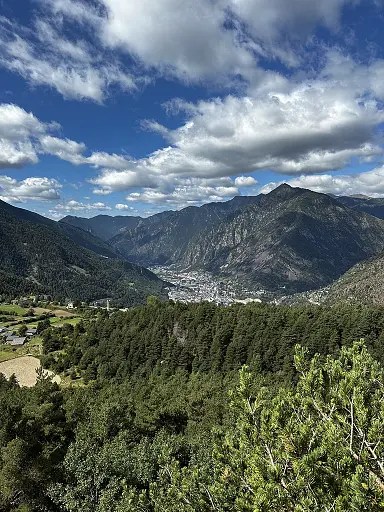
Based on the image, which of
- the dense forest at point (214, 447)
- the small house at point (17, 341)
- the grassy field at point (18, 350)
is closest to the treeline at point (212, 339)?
the grassy field at point (18, 350)

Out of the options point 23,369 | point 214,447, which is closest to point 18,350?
point 23,369

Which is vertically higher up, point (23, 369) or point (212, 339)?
point (212, 339)

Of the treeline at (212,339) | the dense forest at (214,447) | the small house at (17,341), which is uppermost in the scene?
the dense forest at (214,447)

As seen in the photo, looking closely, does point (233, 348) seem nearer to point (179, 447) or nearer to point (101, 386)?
point (101, 386)

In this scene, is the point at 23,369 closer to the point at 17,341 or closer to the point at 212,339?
the point at 17,341

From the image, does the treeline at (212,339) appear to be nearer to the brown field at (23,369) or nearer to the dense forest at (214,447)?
the brown field at (23,369)

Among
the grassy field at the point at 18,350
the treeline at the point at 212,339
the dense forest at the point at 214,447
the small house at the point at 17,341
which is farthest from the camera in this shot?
the small house at the point at 17,341

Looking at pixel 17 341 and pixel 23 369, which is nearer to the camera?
pixel 23 369

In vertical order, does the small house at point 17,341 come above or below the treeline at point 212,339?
below

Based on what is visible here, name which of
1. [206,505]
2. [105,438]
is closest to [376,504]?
[206,505]
